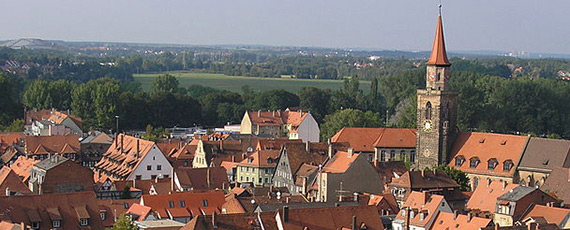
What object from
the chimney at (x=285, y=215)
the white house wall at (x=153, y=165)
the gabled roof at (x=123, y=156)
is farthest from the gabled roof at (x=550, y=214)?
the gabled roof at (x=123, y=156)

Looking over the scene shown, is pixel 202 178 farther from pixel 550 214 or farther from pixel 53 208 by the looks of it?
pixel 550 214

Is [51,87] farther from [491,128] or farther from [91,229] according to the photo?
[91,229]

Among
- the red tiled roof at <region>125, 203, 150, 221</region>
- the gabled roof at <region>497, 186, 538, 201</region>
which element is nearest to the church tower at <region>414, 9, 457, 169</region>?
the gabled roof at <region>497, 186, 538, 201</region>

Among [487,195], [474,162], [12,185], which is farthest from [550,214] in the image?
[12,185]

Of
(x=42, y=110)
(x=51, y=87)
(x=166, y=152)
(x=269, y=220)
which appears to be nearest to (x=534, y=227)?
(x=269, y=220)

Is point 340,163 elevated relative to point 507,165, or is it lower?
elevated

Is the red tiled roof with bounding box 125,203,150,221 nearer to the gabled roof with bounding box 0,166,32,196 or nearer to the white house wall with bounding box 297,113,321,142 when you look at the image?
the gabled roof with bounding box 0,166,32,196
